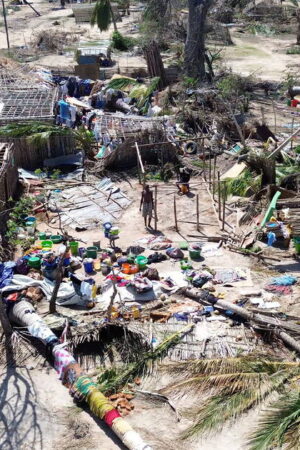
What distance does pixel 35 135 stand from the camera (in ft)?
57.4

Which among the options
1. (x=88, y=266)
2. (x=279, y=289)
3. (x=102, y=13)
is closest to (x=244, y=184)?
(x=279, y=289)

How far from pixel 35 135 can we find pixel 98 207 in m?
3.07

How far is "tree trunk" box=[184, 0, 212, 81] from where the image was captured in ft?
84.7

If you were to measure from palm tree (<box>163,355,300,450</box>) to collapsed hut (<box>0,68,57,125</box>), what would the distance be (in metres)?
11.0

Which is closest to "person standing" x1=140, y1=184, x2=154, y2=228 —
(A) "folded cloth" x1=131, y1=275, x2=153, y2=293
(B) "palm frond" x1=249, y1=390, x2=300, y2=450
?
(A) "folded cloth" x1=131, y1=275, x2=153, y2=293

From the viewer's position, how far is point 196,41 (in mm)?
25969

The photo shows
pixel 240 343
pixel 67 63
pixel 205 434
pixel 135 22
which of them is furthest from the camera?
pixel 135 22

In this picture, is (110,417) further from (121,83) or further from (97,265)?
(121,83)

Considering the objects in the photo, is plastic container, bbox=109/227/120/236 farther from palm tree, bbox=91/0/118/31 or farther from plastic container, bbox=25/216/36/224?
palm tree, bbox=91/0/118/31

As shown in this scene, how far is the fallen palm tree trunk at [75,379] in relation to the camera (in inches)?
336

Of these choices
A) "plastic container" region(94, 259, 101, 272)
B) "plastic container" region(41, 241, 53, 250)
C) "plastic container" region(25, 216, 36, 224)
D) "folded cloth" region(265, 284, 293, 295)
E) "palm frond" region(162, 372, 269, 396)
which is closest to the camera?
"palm frond" region(162, 372, 269, 396)

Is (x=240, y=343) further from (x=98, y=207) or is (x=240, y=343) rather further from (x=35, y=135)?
(x=35, y=135)

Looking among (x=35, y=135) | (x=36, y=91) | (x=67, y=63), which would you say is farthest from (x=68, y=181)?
(x=67, y=63)

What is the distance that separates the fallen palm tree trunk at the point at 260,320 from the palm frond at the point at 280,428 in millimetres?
2189
